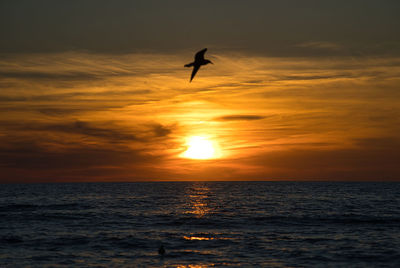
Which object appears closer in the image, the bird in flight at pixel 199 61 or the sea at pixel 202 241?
the bird in flight at pixel 199 61

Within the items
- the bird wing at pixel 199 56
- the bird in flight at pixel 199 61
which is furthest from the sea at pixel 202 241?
the bird wing at pixel 199 56

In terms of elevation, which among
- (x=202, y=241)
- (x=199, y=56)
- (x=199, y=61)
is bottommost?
(x=202, y=241)

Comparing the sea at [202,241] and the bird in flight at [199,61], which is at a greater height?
the bird in flight at [199,61]

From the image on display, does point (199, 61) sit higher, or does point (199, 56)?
point (199, 56)

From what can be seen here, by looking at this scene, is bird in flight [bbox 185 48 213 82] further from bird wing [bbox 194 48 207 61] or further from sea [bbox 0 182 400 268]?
sea [bbox 0 182 400 268]

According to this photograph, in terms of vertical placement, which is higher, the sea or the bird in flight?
the bird in flight

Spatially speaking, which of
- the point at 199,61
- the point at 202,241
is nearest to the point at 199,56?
the point at 199,61

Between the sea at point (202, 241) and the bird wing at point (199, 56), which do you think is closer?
the bird wing at point (199, 56)

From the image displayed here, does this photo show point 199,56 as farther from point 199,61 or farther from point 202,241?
point 202,241

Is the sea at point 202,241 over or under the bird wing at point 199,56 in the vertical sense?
under

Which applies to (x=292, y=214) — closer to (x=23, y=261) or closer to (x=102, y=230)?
(x=102, y=230)

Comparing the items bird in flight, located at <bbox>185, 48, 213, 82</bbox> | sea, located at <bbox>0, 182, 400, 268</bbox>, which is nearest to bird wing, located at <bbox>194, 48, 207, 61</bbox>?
bird in flight, located at <bbox>185, 48, 213, 82</bbox>

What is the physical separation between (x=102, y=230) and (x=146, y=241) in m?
6.79

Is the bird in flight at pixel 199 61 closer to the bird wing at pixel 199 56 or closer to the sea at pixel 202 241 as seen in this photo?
the bird wing at pixel 199 56
